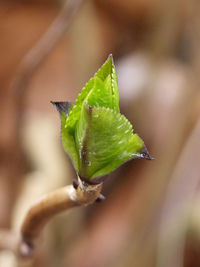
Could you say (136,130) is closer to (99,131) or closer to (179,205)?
(179,205)

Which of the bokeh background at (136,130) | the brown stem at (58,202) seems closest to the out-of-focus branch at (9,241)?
the bokeh background at (136,130)

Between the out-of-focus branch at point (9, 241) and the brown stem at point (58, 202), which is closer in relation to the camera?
the brown stem at point (58, 202)

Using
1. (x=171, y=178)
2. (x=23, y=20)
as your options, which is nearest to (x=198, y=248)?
(x=171, y=178)

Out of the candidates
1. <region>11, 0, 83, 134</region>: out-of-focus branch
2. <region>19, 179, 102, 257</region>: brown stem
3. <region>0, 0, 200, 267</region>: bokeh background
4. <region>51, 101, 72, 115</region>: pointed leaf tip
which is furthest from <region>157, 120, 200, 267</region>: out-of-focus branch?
<region>51, 101, 72, 115</region>: pointed leaf tip

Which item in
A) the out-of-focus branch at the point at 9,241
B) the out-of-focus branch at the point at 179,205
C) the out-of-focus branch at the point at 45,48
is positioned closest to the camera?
the out-of-focus branch at the point at 9,241

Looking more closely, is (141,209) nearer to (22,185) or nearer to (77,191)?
(22,185)

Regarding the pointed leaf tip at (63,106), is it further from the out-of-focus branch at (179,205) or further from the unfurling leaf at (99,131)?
the out-of-focus branch at (179,205)

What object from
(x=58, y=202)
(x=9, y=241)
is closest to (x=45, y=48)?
(x=9, y=241)
